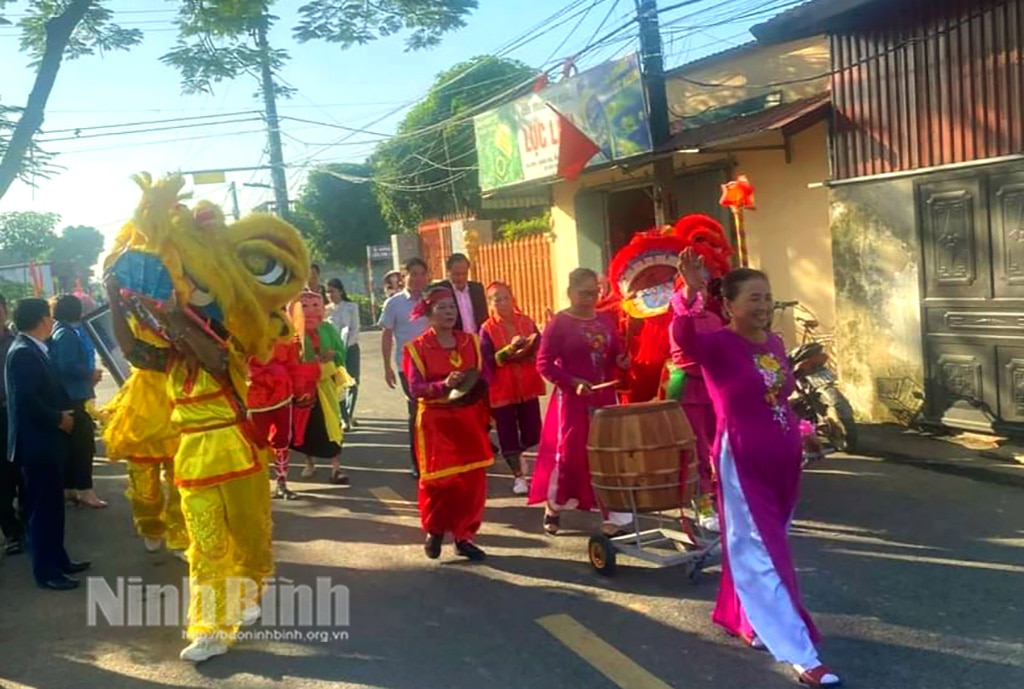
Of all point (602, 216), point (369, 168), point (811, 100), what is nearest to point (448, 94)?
point (369, 168)

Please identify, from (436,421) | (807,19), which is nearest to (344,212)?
(807,19)

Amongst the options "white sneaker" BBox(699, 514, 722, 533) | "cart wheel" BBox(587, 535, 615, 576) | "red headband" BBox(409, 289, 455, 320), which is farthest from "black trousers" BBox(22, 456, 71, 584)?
"white sneaker" BBox(699, 514, 722, 533)

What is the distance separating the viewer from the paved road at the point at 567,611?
4262mm

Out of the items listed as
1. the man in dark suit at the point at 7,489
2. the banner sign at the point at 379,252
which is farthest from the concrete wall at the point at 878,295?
the banner sign at the point at 379,252

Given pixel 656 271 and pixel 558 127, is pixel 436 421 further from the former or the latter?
pixel 558 127

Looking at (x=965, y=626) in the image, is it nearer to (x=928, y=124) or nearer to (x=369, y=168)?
(x=928, y=124)

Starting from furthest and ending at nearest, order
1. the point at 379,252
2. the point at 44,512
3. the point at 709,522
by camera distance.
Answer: the point at 379,252, the point at 709,522, the point at 44,512

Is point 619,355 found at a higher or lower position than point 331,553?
higher

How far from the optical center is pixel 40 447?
589 centimetres

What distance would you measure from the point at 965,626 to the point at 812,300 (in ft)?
23.1

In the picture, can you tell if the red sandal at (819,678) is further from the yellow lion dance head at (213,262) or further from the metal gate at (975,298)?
the metal gate at (975,298)

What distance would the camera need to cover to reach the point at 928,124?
873 centimetres

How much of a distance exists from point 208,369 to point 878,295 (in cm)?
692

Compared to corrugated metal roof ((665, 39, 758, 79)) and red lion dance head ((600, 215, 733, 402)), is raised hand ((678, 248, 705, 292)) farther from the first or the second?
corrugated metal roof ((665, 39, 758, 79))
